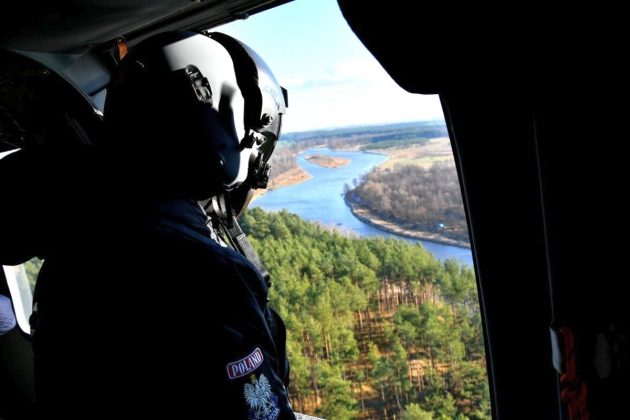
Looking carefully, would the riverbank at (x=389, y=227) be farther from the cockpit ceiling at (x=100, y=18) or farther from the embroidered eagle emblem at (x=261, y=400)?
the cockpit ceiling at (x=100, y=18)

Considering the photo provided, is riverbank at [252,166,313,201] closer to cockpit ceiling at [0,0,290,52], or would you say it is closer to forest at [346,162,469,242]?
forest at [346,162,469,242]

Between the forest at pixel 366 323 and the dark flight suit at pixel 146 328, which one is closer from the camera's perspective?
the dark flight suit at pixel 146 328

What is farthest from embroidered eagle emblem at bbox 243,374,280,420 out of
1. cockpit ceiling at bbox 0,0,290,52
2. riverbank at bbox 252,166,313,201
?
riverbank at bbox 252,166,313,201

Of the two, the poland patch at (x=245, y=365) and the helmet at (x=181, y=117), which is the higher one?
the helmet at (x=181, y=117)

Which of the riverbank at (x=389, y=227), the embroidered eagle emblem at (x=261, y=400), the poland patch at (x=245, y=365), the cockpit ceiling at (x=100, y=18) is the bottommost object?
the riverbank at (x=389, y=227)

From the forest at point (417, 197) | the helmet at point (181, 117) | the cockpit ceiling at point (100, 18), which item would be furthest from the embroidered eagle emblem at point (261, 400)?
the cockpit ceiling at point (100, 18)

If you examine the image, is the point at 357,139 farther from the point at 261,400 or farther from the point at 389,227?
the point at 261,400

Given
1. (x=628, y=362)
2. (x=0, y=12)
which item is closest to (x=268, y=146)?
(x=628, y=362)

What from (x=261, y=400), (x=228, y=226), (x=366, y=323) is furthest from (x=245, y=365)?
(x=366, y=323)
